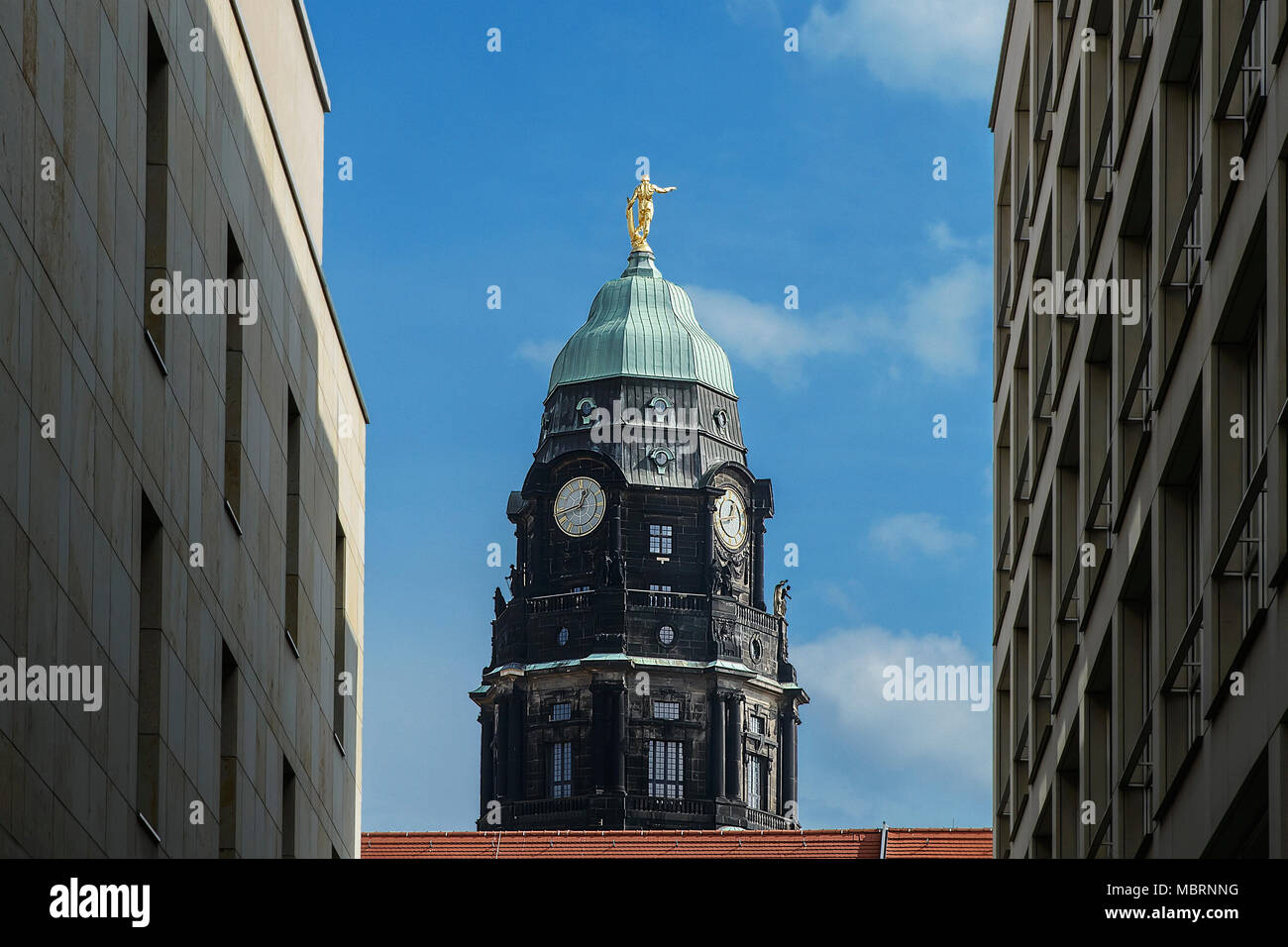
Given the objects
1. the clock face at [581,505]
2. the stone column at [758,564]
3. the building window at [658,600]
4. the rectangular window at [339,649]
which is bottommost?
the rectangular window at [339,649]

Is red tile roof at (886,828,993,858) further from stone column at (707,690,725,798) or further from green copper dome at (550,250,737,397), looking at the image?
green copper dome at (550,250,737,397)

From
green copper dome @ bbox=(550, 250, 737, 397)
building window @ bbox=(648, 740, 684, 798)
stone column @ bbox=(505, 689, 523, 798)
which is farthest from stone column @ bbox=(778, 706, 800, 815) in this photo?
green copper dome @ bbox=(550, 250, 737, 397)

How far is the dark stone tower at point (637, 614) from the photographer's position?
14200 centimetres

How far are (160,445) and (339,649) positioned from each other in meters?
17.4

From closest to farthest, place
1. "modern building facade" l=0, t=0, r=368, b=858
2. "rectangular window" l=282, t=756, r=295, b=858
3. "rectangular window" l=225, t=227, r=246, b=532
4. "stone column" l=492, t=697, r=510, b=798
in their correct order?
"modern building facade" l=0, t=0, r=368, b=858 → "rectangular window" l=225, t=227, r=246, b=532 → "rectangular window" l=282, t=756, r=295, b=858 → "stone column" l=492, t=697, r=510, b=798

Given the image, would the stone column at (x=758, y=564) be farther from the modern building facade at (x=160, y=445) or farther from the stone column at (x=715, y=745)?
the modern building facade at (x=160, y=445)

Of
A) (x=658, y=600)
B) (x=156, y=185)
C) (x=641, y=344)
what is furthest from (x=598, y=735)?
(x=156, y=185)

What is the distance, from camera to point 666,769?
142 metres

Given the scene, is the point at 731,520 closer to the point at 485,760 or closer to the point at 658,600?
the point at 658,600

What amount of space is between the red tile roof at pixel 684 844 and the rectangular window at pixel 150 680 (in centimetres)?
5740

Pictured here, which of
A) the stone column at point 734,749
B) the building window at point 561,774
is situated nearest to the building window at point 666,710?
the stone column at point 734,749

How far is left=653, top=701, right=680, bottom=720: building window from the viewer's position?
143125 mm

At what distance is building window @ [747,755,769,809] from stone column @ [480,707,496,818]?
13.5m

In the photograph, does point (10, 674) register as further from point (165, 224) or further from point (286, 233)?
point (286, 233)
